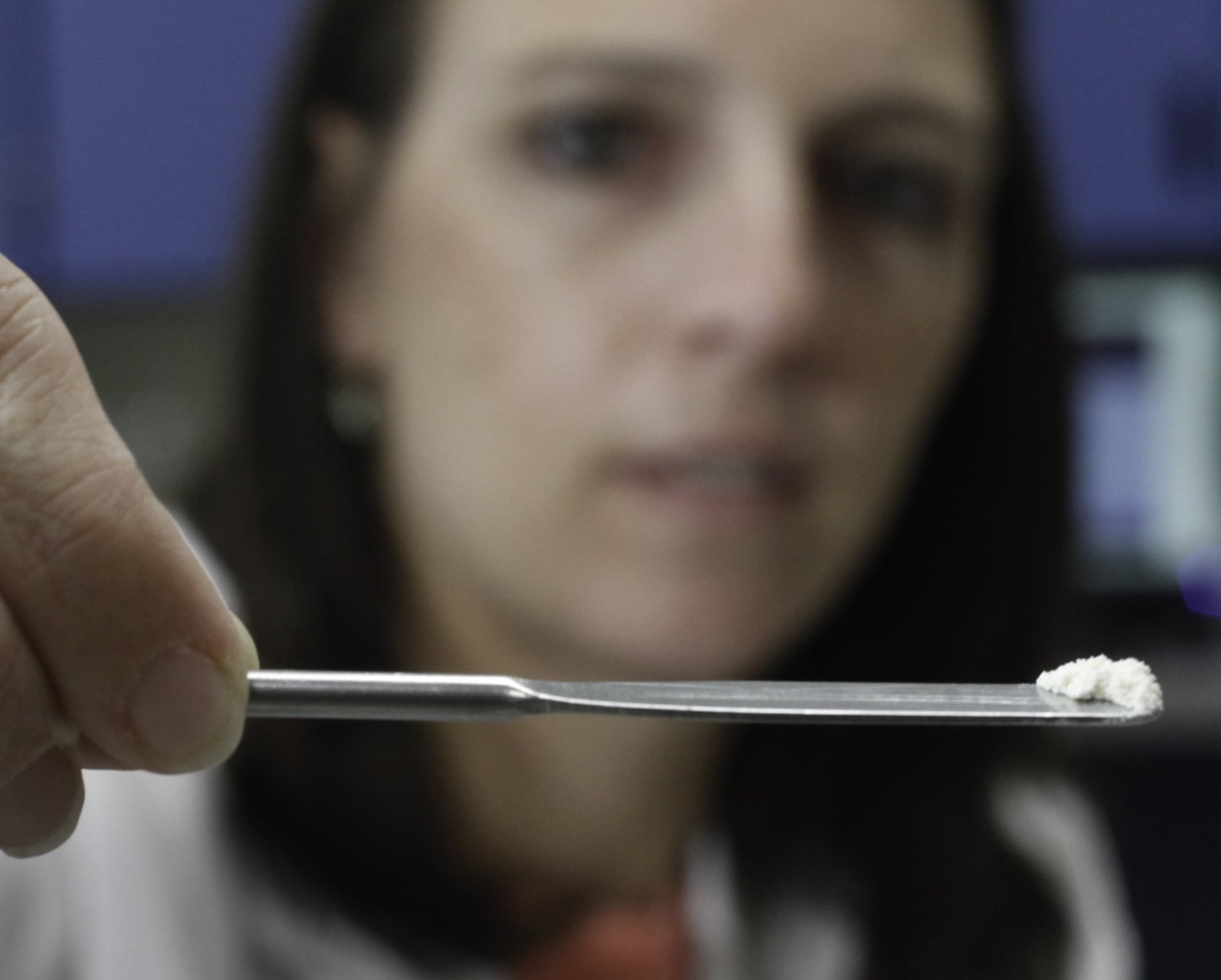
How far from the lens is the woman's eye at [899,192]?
0.62m

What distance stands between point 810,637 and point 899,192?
26 cm

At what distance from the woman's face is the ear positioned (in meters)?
0.02

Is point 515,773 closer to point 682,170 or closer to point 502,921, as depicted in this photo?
point 502,921

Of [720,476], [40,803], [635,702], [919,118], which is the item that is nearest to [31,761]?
[40,803]

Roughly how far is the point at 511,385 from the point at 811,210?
0.17 meters

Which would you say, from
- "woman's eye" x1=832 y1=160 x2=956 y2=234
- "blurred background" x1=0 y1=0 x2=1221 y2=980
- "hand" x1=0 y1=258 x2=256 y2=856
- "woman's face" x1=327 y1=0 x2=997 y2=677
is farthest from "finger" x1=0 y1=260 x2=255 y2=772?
"blurred background" x1=0 y1=0 x2=1221 y2=980

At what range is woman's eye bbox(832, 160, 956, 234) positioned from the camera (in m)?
0.62

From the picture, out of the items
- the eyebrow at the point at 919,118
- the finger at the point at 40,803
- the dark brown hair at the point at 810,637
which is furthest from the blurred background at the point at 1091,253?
the finger at the point at 40,803

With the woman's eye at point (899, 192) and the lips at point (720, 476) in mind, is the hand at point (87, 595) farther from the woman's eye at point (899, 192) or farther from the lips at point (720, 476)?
the woman's eye at point (899, 192)

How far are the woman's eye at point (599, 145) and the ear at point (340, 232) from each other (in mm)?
113

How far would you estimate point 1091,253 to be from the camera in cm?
140

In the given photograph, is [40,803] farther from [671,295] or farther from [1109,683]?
[671,295]

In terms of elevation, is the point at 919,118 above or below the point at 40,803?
above

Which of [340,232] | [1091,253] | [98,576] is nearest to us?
[98,576]
